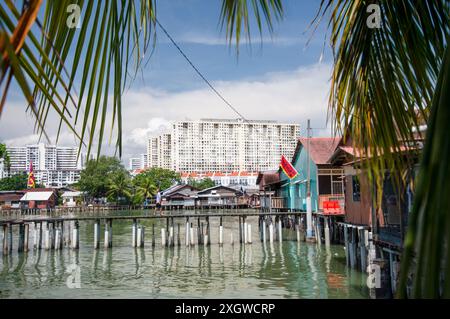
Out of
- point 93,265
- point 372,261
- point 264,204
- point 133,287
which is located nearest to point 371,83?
point 372,261

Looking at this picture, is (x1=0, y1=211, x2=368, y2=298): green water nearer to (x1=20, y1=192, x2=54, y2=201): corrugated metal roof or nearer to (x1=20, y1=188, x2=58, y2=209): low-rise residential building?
(x1=20, y1=192, x2=54, y2=201): corrugated metal roof

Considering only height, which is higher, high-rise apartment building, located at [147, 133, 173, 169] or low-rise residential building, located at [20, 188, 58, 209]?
high-rise apartment building, located at [147, 133, 173, 169]

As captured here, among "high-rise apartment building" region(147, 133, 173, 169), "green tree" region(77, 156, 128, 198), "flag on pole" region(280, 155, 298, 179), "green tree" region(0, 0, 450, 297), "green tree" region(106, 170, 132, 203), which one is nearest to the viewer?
"green tree" region(0, 0, 450, 297)

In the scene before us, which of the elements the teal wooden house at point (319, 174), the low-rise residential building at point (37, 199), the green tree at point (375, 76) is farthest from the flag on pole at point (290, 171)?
the low-rise residential building at point (37, 199)

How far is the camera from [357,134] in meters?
1.56

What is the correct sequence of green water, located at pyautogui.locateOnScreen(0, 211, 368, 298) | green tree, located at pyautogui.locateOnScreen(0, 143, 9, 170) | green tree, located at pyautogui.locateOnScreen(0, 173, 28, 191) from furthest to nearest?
green tree, located at pyautogui.locateOnScreen(0, 173, 28, 191) → green tree, located at pyautogui.locateOnScreen(0, 143, 9, 170) → green water, located at pyautogui.locateOnScreen(0, 211, 368, 298)

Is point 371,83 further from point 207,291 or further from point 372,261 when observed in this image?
point 207,291

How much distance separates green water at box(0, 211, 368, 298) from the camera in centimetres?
1078

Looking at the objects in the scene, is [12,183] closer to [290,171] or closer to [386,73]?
[290,171]

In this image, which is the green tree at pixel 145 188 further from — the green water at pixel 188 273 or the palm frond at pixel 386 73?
the palm frond at pixel 386 73

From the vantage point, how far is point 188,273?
13.5m

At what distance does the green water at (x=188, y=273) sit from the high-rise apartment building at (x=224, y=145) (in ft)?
350

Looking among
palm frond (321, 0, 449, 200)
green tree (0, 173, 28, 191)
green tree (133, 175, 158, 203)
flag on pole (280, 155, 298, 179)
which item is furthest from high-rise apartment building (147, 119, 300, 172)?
palm frond (321, 0, 449, 200)

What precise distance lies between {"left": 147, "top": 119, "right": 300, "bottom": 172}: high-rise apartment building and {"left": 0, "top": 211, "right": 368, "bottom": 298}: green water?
350 feet
